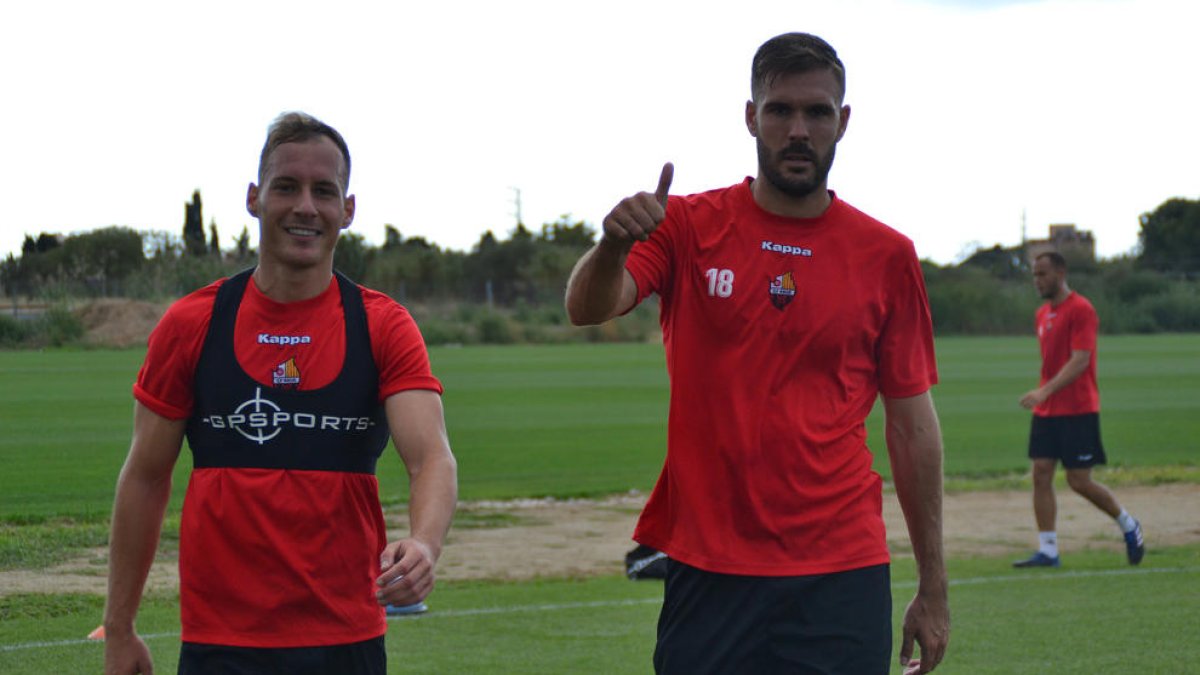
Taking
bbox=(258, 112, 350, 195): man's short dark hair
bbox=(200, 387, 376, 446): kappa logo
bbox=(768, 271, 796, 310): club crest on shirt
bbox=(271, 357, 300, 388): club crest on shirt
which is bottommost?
bbox=(200, 387, 376, 446): kappa logo

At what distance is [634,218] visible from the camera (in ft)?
12.0

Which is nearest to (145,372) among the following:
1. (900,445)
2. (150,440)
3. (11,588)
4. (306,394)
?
(150,440)

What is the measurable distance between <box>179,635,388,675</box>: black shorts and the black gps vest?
44cm

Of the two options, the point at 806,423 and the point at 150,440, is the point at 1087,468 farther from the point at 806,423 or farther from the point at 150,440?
the point at 150,440

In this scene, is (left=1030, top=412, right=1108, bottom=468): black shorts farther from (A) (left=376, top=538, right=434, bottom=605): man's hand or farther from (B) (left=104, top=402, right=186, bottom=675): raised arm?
(A) (left=376, top=538, right=434, bottom=605): man's hand

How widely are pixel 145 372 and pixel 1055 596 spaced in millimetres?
8009

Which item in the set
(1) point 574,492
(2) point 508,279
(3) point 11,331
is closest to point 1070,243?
(2) point 508,279

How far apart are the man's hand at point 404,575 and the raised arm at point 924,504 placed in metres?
1.62

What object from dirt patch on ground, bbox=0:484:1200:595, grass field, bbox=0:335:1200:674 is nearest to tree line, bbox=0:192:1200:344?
grass field, bbox=0:335:1200:674

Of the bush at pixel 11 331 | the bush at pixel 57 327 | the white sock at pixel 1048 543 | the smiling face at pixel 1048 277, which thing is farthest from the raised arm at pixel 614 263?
the bush at pixel 57 327

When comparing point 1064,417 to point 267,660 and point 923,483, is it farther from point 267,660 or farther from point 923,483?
point 267,660

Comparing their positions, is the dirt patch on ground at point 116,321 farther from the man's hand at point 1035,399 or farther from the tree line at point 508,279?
the man's hand at point 1035,399

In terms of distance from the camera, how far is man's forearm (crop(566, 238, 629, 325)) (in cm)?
380

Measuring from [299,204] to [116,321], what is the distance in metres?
35.7
